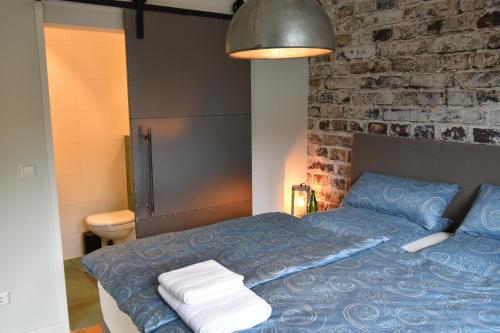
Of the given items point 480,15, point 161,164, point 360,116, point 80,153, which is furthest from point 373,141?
point 80,153

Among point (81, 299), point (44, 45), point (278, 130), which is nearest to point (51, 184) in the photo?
point (44, 45)

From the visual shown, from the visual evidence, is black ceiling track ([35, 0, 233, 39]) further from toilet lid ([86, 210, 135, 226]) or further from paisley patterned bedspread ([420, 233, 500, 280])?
paisley patterned bedspread ([420, 233, 500, 280])

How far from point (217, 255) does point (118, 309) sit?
55 centimetres

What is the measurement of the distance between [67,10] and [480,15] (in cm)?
262

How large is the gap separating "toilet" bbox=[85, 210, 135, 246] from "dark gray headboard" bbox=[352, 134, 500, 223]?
2154 millimetres

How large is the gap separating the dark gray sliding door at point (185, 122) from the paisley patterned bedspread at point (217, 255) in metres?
0.74

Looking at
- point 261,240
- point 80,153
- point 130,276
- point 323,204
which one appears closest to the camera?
point 130,276

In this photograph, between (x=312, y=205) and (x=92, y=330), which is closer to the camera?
(x=92, y=330)

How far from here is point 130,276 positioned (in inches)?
78.1

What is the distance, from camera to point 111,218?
4070mm

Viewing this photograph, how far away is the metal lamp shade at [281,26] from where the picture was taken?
5.22 feet

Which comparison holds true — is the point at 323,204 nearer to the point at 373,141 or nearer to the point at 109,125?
the point at 373,141

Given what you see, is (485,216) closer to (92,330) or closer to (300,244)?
(300,244)

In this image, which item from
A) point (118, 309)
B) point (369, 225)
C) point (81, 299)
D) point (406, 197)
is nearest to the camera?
point (118, 309)
